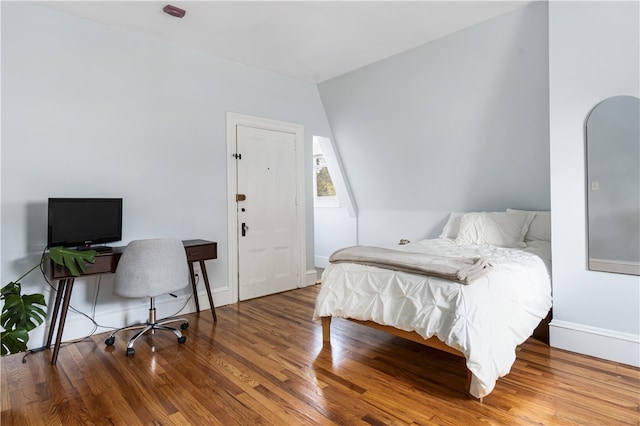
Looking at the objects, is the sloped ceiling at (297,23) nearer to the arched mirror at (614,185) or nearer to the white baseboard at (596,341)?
the arched mirror at (614,185)

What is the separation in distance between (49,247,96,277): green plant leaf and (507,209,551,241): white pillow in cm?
373

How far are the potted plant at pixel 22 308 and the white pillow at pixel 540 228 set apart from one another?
3.74 meters

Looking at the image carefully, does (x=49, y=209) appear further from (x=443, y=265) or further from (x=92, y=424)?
(x=443, y=265)

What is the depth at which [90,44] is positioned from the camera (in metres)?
3.13

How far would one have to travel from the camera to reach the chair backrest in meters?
2.80

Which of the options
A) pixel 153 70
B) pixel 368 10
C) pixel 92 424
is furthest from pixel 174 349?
pixel 368 10

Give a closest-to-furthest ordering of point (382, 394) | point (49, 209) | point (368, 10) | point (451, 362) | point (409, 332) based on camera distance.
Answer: point (382, 394), point (409, 332), point (451, 362), point (49, 209), point (368, 10)

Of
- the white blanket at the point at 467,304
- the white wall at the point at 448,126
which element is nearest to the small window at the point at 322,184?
the white wall at the point at 448,126

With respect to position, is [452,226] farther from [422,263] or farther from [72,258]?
[72,258]

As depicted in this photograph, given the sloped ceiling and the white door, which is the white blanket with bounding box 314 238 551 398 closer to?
the white door

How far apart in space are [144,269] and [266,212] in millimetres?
1759

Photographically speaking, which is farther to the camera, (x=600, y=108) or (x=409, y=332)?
(x=600, y=108)

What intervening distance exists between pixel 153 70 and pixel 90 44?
20.6 inches

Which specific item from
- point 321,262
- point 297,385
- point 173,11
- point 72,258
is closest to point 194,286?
point 72,258
